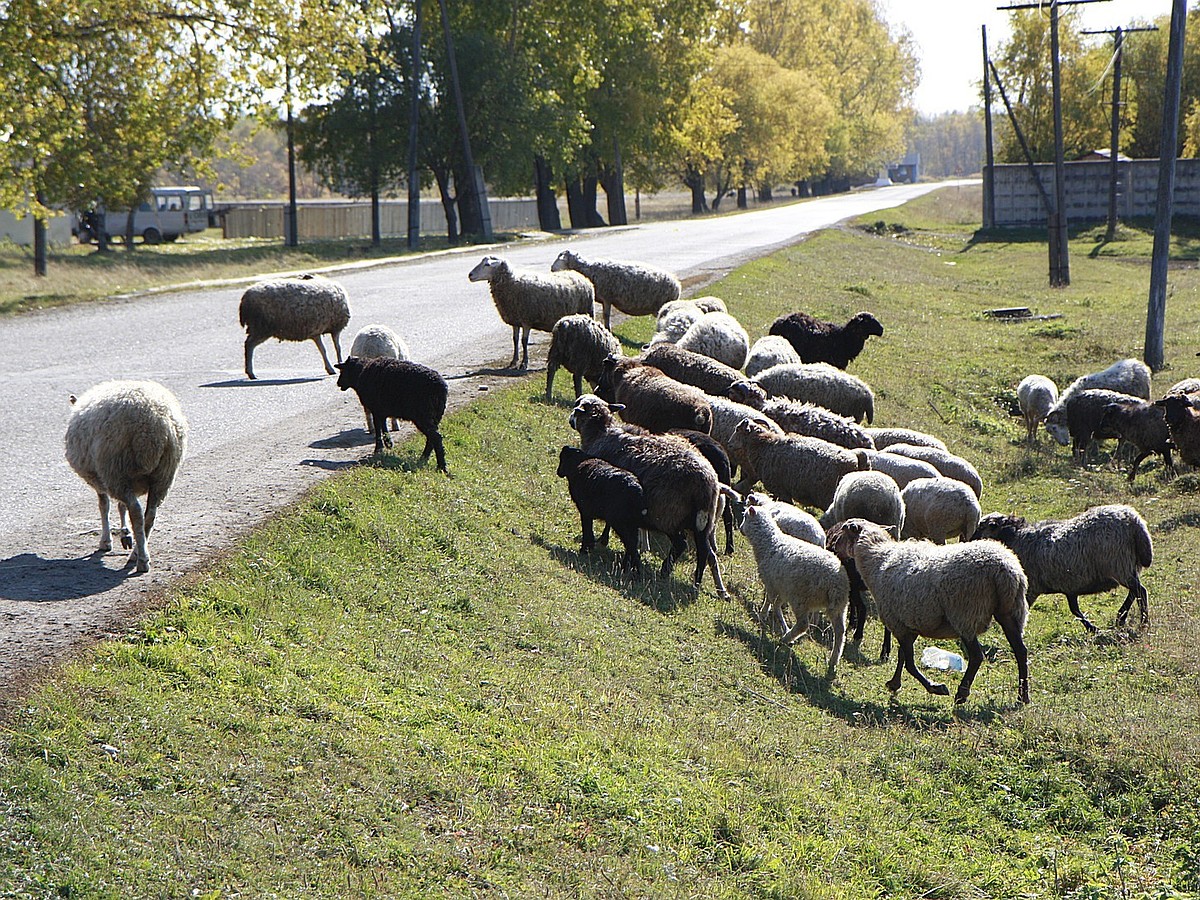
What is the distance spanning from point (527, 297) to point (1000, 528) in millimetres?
7591

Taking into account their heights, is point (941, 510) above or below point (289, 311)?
below

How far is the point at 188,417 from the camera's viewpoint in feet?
39.0

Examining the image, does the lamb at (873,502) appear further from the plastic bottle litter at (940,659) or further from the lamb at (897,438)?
the lamb at (897,438)

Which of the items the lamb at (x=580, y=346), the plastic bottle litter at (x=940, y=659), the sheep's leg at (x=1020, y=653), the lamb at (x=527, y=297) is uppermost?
the lamb at (x=527, y=297)

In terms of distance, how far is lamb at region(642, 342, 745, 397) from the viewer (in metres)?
13.3

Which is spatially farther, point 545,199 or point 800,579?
point 545,199

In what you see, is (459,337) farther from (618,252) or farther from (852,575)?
(618,252)

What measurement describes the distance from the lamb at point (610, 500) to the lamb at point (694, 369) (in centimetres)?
390

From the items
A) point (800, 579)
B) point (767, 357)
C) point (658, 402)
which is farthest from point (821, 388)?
point (800, 579)

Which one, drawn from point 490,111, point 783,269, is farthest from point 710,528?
point 490,111

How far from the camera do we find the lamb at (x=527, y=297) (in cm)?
1550

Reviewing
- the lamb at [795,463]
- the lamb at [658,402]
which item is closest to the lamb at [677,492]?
the lamb at [795,463]

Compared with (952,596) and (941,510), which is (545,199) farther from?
(952,596)

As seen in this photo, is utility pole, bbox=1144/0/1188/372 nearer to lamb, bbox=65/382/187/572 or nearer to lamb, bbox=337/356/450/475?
lamb, bbox=337/356/450/475
